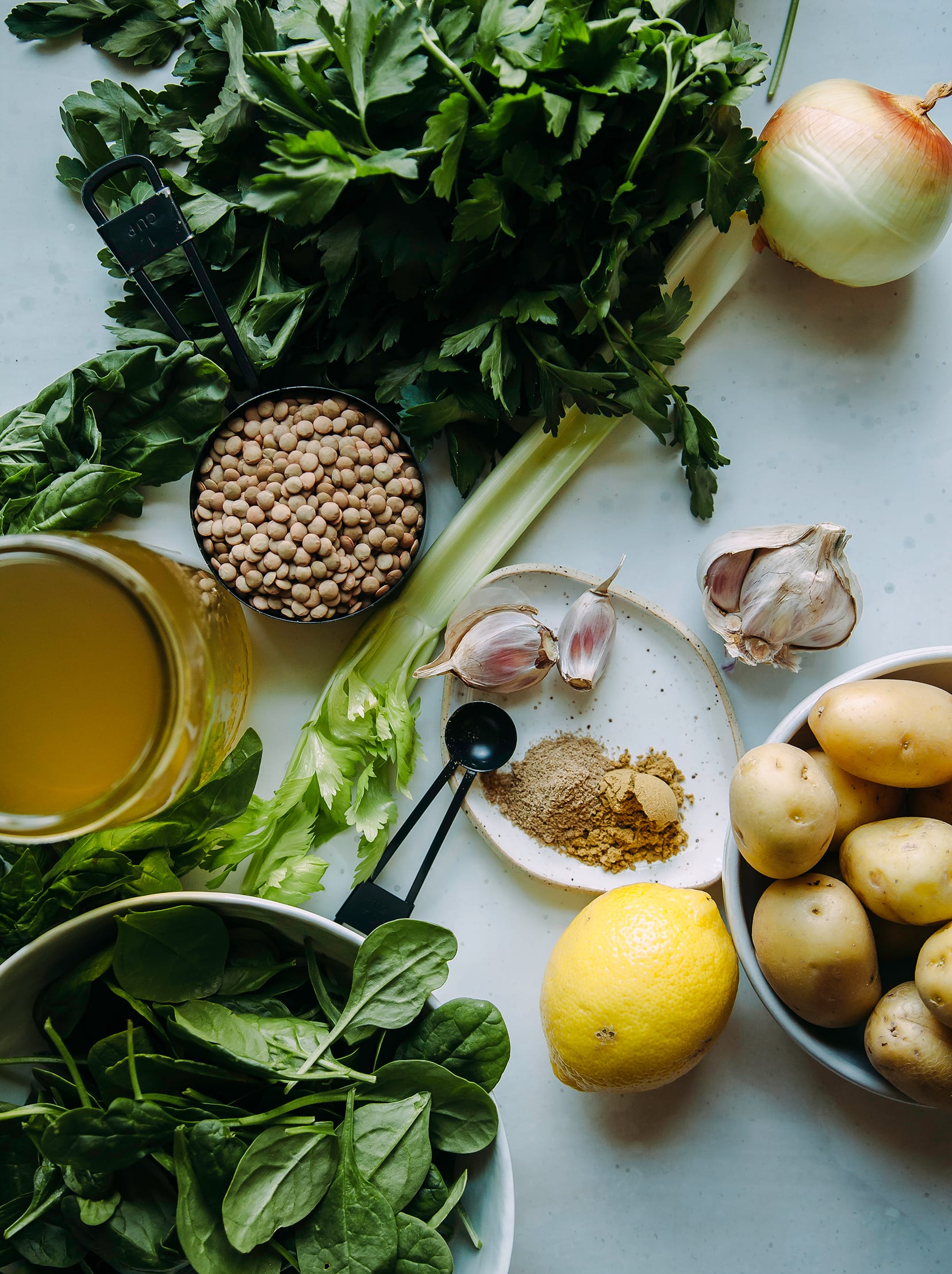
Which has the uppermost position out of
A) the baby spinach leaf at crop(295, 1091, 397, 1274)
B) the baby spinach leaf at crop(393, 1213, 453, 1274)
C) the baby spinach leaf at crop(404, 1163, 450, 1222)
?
the baby spinach leaf at crop(295, 1091, 397, 1274)

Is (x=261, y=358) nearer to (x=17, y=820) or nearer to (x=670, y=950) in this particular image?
(x=17, y=820)

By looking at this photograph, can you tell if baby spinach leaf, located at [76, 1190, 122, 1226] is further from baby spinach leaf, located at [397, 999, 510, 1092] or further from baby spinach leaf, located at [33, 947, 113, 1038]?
baby spinach leaf, located at [397, 999, 510, 1092]

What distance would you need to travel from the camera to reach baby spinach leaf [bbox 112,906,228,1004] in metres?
0.77

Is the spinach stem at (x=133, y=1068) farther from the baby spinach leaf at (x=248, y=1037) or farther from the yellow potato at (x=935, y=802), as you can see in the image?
the yellow potato at (x=935, y=802)

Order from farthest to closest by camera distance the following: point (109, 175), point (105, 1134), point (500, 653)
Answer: point (500, 653)
point (109, 175)
point (105, 1134)

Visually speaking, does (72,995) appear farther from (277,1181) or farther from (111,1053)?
(277,1181)

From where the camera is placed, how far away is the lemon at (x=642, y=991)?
0.79 meters

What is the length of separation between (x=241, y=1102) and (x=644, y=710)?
58cm

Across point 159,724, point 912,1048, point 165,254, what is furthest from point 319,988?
point 165,254

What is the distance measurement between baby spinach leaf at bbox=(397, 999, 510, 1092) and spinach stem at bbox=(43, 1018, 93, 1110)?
286mm

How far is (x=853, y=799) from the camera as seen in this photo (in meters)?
0.84

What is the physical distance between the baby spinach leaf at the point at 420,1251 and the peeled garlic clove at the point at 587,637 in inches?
21.0

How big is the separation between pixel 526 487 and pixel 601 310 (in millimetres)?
216

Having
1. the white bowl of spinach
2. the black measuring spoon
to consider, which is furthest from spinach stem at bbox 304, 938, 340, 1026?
the black measuring spoon
